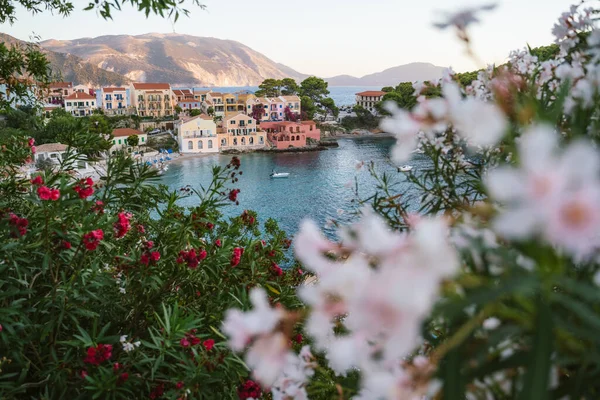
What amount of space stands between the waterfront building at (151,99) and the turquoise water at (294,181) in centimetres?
1360

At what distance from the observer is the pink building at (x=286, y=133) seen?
31.0m

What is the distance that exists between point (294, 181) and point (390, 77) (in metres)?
124

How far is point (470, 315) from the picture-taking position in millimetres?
432

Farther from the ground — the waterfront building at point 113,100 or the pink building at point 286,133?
the waterfront building at point 113,100

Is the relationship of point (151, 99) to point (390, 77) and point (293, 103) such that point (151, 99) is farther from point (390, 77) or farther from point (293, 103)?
point (390, 77)

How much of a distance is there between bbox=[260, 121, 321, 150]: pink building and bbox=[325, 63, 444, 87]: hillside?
62.4m

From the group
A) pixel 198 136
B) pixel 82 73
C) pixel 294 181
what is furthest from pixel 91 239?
pixel 82 73

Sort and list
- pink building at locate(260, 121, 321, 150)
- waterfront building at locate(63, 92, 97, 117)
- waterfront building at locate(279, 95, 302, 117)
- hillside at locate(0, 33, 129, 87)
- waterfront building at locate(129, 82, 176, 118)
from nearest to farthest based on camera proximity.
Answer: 1. pink building at locate(260, 121, 321, 150)
2. waterfront building at locate(63, 92, 97, 117)
3. waterfront building at locate(279, 95, 302, 117)
4. waterfront building at locate(129, 82, 176, 118)
5. hillside at locate(0, 33, 129, 87)

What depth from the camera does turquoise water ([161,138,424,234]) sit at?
1697 centimetres

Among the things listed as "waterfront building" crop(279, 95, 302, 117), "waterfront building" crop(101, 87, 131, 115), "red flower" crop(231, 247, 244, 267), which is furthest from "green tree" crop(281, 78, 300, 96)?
"red flower" crop(231, 247, 244, 267)

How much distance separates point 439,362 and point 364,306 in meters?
0.14

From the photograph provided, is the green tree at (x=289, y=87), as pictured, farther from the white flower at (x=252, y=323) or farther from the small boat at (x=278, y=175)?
the white flower at (x=252, y=323)

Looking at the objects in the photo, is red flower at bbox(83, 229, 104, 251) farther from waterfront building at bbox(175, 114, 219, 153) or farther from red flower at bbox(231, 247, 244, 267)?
waterfront building at bbox(175, 114, 219, 153)

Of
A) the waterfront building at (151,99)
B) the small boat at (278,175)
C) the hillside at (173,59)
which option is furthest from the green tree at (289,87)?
the hillside at (173,59)
